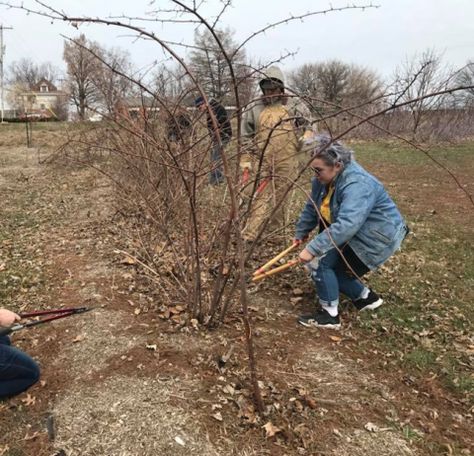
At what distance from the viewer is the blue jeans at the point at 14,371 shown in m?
2.58

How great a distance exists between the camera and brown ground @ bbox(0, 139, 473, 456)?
2.36m

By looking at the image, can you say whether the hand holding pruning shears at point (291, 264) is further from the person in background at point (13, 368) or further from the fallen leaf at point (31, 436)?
the fallen leaf at point (31, 436)

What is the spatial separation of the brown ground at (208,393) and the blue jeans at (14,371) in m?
0.07

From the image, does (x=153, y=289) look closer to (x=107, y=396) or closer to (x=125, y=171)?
(x=107, y=396)

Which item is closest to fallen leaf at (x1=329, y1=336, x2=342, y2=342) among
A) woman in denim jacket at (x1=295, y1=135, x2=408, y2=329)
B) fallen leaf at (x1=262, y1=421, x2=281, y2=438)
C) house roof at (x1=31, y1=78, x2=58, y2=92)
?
woman in denim jacket at (x1=295, y1=135, x2=408, y2=329)

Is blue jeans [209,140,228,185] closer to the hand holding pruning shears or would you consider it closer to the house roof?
the hand holding pruning shears

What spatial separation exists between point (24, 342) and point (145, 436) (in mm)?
1411

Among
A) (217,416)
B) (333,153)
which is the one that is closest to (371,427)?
(217,416)

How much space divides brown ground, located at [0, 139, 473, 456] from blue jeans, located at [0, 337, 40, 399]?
0.22ft

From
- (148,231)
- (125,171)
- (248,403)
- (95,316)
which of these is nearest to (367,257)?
(248,403)

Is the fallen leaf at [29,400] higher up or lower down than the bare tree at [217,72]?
lower down

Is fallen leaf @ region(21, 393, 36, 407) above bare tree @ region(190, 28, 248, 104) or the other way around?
the other way around

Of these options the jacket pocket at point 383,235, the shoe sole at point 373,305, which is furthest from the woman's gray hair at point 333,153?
the shoe sole at point 373,305

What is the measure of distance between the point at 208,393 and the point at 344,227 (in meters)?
1.34
